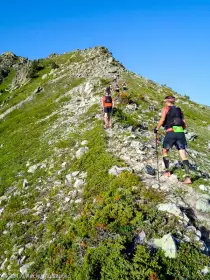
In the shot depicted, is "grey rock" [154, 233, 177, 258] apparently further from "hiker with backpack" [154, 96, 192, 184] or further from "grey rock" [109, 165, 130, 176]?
"grey rock" [109, 165, 130, 176]

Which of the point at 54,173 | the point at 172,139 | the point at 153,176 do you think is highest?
the point at 172,139

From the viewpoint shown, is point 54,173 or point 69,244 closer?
point 69,244

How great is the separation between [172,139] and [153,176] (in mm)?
1907

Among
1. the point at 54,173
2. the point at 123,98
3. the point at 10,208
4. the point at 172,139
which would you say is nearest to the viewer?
the point at 172,139

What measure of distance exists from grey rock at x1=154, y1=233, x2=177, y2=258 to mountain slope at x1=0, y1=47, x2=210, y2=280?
0.03 metres

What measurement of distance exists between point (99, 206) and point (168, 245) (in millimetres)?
3307

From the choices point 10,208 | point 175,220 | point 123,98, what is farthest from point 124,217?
point 123,98

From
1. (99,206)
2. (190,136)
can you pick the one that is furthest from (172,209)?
(190,136)

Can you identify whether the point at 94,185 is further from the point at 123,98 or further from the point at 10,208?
the point at 123,98

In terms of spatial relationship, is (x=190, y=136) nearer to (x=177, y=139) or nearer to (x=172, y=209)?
(x=177, y=139)

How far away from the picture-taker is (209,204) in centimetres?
1027

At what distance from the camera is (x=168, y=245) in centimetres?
802

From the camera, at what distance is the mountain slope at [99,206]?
786 cm

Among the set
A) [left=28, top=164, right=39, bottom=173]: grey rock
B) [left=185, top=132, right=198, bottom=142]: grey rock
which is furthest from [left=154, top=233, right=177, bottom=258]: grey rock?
[left=185, top=132, right=198, bottom=142]: grey rock
